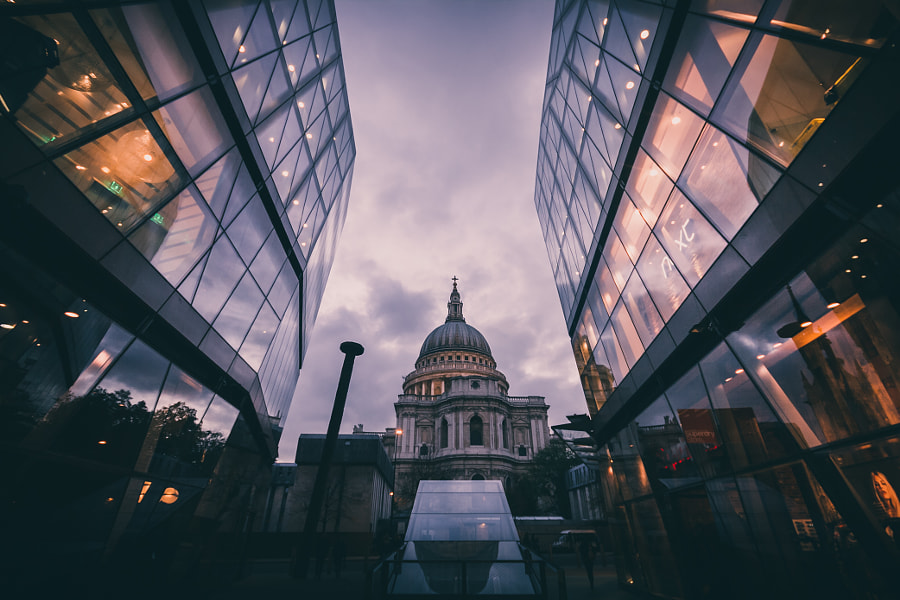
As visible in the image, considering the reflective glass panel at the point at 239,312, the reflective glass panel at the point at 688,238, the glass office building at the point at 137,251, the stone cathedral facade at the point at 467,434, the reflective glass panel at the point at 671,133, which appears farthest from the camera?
the stone cathedral facade at the point at 467,434

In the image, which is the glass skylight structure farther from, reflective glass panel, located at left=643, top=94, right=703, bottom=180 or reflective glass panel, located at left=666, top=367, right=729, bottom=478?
reflective glass panel, located at left=643, top=94, right=703, bottom=180

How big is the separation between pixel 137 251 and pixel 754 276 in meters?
11.6

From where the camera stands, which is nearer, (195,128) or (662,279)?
(195,128)

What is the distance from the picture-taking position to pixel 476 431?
6431 cm

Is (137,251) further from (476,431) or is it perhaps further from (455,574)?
(476,431)

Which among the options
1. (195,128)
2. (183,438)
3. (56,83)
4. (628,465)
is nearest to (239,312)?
(183,438)

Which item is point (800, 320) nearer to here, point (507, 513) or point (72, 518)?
point (507, 513)

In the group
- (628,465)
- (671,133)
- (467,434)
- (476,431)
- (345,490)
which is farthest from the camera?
(476,431)

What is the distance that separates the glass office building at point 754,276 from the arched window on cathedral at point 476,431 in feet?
167

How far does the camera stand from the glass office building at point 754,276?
4.89 metres

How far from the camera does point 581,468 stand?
45562 mm

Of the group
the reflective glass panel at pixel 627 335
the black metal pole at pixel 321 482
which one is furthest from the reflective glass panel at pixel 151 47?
the black metal pole at pixel 321 482

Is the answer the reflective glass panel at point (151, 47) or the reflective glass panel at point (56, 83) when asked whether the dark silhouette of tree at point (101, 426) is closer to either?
the reflective glass panel at point (56, 83)

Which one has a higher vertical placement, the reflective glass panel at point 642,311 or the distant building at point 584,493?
the reflective glass panel at point 642,311
